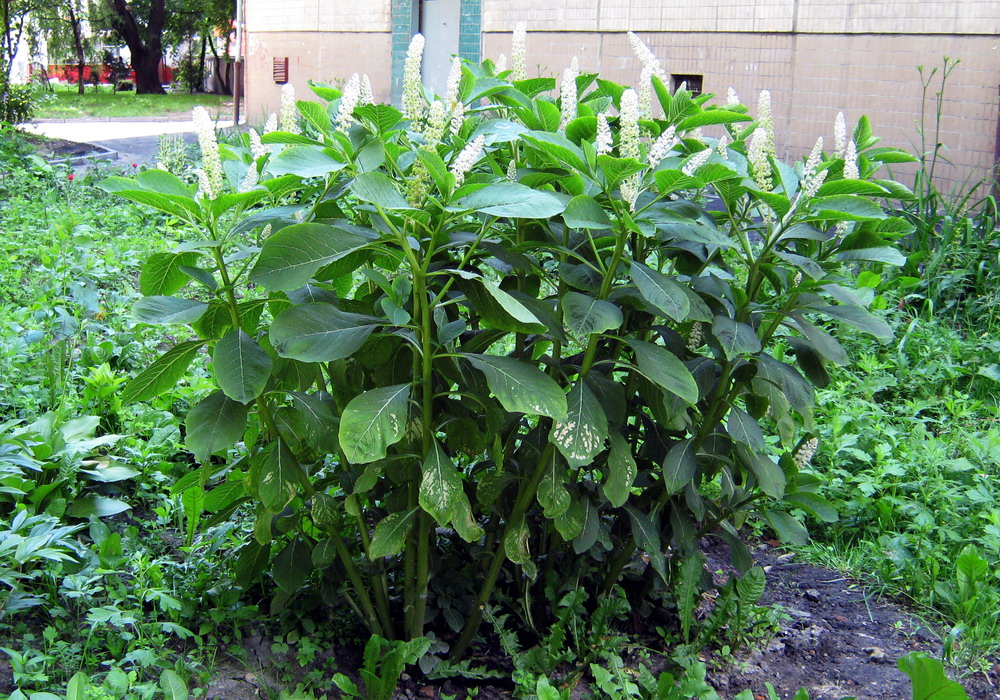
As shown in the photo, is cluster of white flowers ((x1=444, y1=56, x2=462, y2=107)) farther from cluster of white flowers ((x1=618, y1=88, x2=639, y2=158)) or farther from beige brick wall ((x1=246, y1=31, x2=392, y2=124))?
beige brick wall ((x1=246, y1=31, x2=392, y2=124))

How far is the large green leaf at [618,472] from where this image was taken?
2254 millimetres

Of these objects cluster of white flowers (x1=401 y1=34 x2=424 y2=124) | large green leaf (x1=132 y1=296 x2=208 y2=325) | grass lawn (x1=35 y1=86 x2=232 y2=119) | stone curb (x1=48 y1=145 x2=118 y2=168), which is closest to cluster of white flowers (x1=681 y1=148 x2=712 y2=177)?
cluster of white flowers (x1=401 y1=34 x2=424 y2=124)

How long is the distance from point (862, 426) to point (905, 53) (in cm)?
540

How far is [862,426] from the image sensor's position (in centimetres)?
407

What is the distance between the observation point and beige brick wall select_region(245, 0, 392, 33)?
1415 cm

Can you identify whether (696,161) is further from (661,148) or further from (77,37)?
(77,37)

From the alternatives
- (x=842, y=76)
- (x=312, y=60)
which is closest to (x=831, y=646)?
(x=842, y=76)

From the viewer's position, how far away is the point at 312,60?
15.1m

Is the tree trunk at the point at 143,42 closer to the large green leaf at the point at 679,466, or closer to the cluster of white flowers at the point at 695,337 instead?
the cluster of white flowers at the point at 695,337

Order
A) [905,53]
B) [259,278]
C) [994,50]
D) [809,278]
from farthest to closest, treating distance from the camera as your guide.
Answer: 1. [905,53]
2. [994,50]
3. [809,278]
4. [259,278]

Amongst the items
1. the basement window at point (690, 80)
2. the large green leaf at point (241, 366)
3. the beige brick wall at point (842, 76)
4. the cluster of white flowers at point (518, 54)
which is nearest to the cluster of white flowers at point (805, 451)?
the cluster of white flowers at point (518, 54)

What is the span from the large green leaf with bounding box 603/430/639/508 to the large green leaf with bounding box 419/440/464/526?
0.36 metres

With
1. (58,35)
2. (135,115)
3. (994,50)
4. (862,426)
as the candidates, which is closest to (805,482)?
(862,426)

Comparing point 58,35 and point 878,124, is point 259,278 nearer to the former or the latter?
point 878,124
